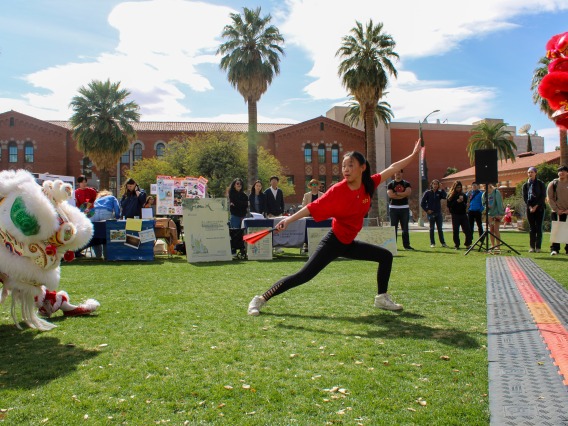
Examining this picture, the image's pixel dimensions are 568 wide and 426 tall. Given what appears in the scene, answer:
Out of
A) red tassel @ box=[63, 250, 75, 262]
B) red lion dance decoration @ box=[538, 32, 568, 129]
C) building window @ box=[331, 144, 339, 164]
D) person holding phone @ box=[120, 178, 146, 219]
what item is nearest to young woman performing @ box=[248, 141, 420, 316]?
red tassel @ box=[63, 250, 75, 262]

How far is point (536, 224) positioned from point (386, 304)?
29.1 feet

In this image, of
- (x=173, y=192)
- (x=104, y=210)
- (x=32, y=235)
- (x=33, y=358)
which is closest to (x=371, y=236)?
(x=104, y=210)

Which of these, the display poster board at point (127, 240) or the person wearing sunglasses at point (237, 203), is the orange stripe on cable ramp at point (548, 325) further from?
the display poster board at point (127, 240)

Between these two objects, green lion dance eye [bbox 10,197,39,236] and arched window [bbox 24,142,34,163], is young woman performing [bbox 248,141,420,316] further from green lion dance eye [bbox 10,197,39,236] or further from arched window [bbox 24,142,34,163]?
arched window [bbox 24,142,34,163]

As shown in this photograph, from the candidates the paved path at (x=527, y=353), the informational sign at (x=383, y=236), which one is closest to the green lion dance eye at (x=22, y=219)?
the paved path at (x=527, y=353)

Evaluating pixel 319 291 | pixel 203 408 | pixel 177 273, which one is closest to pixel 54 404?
pixel 203 408

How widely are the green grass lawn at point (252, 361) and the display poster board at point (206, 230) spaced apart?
14.6 feet

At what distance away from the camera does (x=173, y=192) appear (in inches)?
781

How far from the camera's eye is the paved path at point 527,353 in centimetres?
270

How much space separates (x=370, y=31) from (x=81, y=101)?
23.6 m

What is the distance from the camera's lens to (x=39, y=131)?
53.5 metres

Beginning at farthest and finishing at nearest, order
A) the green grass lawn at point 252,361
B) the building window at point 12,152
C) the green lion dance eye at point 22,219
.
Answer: the building window at point 12,152 < the green lion dance eye at point 22,219 < the green grass lawn at point 252,361

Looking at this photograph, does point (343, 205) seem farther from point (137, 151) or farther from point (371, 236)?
point (137, 151)

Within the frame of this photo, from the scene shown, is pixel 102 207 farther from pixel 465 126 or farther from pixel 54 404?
pixel 465 126
